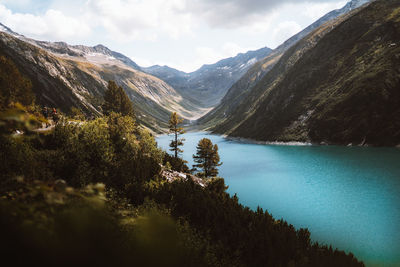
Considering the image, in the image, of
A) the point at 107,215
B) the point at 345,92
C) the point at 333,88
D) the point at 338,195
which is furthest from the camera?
the point at 333,88

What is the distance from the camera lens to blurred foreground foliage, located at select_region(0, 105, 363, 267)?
2.07 m

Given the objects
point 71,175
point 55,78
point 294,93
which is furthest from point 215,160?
point 55,78

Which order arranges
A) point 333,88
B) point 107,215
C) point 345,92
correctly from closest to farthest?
point 107,215
point 345,92
point 333,88

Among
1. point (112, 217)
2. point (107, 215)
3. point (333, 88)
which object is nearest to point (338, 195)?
point (112, 217)

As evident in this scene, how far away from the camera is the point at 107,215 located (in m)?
2.87

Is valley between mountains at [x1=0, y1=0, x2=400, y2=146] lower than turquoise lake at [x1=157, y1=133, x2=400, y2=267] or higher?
higher

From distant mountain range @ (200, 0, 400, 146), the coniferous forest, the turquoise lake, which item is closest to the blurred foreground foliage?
the coniferous forest

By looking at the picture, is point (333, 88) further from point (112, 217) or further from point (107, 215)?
point (107, 215)

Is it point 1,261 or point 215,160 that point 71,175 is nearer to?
point 1,261

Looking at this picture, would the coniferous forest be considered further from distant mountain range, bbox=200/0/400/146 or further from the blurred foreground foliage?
distant mountain range, bbox=200/0/400/146

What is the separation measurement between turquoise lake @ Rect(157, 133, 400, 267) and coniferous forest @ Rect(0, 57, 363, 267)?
1184cm

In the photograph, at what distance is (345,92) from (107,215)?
12994 centimetres

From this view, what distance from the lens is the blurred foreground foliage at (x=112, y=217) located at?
6.79 ft

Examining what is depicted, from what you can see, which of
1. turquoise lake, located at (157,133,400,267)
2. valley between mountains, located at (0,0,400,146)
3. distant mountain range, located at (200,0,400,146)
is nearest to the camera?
turquoise lake, located at (157,133,400,267)
